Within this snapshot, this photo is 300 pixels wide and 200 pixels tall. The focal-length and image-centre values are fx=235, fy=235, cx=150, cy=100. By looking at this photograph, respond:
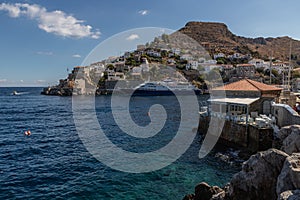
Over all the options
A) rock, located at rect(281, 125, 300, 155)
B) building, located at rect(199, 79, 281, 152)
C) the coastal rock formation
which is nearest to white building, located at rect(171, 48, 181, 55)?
building, located at rect(199, 79, 281, 152)

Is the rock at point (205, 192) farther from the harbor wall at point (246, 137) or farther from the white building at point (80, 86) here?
the white building at point (80, 86)

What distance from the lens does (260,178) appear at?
878cm

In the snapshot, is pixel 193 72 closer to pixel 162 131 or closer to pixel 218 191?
pixel 162 131

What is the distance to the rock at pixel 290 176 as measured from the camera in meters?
6.94

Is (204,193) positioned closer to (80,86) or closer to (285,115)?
(285,115)

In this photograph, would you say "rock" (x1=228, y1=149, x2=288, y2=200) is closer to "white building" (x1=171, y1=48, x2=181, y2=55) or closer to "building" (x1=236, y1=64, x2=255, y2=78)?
"building" (x1=236, y1=64, x2=255, y2=78)

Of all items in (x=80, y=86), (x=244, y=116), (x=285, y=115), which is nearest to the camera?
(x=285, y=115)

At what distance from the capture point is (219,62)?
481 ft

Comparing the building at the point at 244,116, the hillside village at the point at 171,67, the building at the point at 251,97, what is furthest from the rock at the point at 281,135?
the hillside village at the point at 171,67

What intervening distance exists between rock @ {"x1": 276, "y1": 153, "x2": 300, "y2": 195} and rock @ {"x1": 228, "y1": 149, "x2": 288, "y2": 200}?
118 centimetres

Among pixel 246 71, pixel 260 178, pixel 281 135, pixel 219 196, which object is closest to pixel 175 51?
pixel 246 71

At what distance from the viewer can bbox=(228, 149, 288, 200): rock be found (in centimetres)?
866

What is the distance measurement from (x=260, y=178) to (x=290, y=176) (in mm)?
1756

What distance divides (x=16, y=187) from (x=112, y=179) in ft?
17.5
